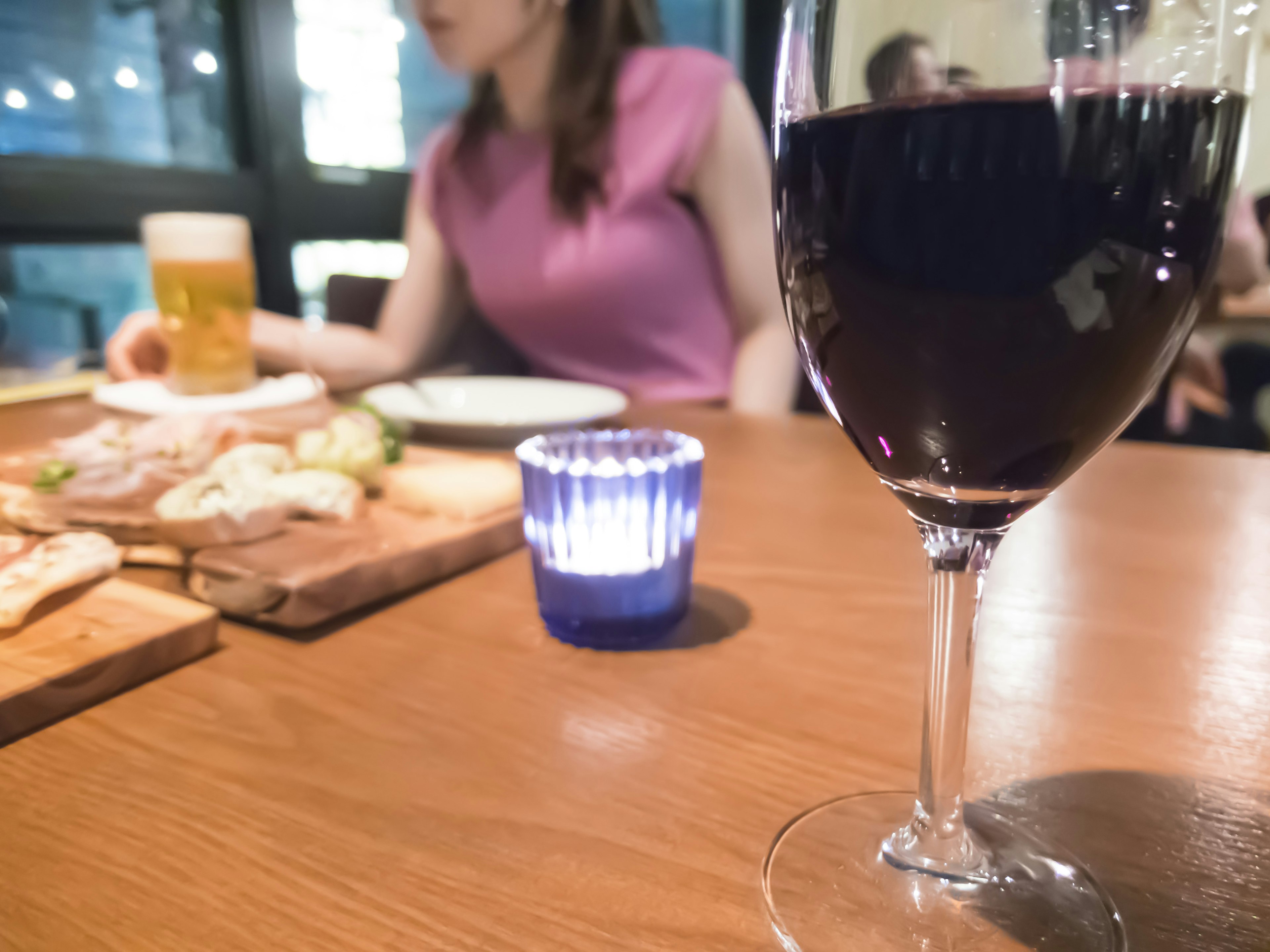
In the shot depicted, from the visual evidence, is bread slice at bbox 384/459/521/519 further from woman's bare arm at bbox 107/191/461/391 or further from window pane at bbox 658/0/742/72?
window pane at bbox 658/0/742/72

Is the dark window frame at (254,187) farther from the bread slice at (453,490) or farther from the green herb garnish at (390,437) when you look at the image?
the bread slice at (453,490)

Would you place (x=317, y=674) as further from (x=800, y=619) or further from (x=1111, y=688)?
(x=1111, y=688)

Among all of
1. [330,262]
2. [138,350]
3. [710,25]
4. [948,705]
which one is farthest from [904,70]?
[710,25]

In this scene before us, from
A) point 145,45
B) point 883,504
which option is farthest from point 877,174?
point 145,45

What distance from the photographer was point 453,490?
2.02 feet

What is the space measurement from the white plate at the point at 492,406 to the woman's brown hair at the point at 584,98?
491 millimetres

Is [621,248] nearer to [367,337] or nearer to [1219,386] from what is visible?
[367,337]

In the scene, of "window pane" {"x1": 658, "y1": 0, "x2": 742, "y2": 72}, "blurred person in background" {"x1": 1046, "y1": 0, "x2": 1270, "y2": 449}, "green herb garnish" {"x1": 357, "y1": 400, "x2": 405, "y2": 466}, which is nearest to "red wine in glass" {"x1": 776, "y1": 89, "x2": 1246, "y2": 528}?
"green herb garnish" {"x1": 357, "y1": 400, "x2": 405, "y2": 466}

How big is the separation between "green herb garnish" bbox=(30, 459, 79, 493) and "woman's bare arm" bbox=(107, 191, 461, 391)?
0.60 metres

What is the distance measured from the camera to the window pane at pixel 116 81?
6.95 feet

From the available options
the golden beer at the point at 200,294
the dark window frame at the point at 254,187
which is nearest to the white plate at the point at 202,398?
the golden beer at the point at 200,294

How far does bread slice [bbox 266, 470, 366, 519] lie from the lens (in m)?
0.58

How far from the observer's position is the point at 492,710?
15.3 inches

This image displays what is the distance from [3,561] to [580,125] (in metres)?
1.25
